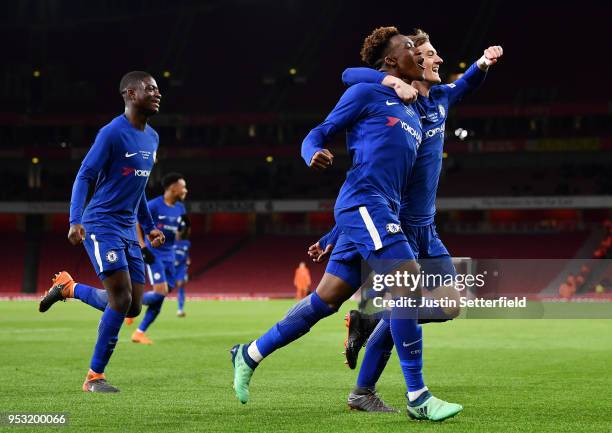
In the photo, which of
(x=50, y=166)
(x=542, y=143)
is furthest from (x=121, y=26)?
(x=542, y=143)

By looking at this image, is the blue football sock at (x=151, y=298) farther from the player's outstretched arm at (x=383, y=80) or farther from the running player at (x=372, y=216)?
the player's outstretched arm at (x=383, y=80)

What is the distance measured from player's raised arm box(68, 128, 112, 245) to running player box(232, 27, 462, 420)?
2.13 metres

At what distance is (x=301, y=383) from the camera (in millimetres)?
8258

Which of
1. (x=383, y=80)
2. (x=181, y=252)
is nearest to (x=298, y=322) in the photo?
(x=383, y=80)

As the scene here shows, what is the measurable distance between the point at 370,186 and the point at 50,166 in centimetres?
4949

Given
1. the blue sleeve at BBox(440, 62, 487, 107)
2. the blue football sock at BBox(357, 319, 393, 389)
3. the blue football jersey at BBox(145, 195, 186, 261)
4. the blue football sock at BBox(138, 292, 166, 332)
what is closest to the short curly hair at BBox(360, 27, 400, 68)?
the blue sleeve at BBox(440, 62, 487, 107)

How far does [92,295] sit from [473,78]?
3.93 meters

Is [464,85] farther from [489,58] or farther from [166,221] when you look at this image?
[166,221]

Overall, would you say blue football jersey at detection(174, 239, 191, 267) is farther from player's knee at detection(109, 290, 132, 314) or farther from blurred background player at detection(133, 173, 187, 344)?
player's knee at detection(109, 290, 132, 314)

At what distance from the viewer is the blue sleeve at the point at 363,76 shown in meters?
6.05

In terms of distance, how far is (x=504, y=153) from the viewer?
49344 millimetres

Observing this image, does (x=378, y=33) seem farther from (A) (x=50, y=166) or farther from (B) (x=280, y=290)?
(A) (x=50, y=166)

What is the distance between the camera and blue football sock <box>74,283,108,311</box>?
8.49 meters

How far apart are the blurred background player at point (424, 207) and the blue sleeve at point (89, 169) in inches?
85.5
